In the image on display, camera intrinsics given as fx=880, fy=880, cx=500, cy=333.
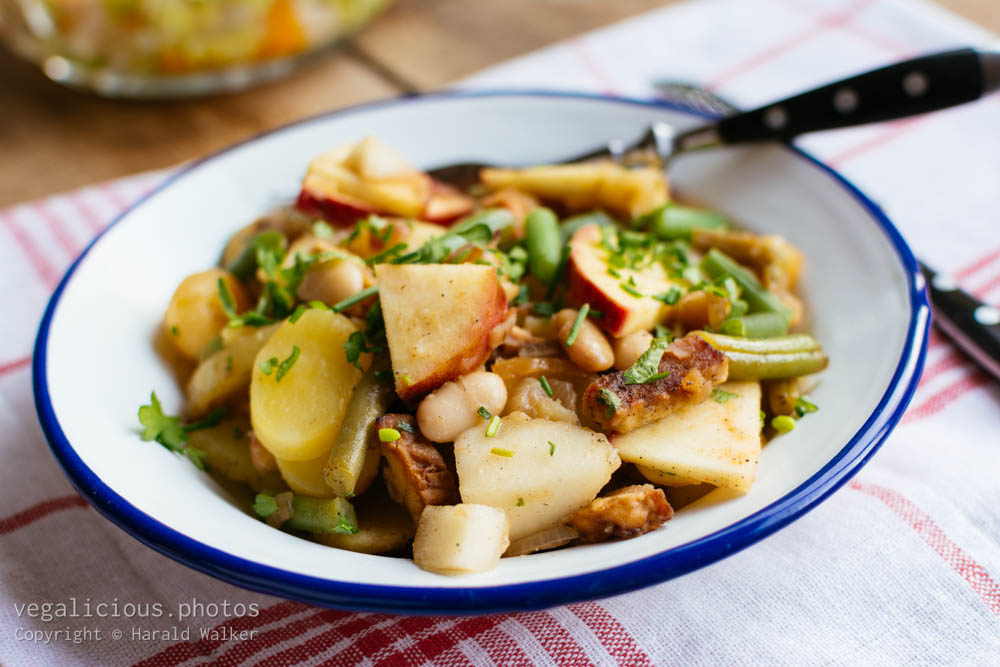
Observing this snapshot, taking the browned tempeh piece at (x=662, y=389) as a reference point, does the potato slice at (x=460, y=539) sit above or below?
below

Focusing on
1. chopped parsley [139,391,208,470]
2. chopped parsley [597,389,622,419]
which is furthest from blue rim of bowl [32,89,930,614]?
chopped parsley [597,389,622,419]

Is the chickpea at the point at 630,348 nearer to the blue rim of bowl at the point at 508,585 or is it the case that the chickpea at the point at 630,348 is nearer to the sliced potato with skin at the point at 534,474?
the sliced potato with skin at the point at 534,474

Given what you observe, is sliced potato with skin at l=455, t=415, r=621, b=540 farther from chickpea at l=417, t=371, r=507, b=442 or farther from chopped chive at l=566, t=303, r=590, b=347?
chopped chive at l=566, t=303, r=590, b=347

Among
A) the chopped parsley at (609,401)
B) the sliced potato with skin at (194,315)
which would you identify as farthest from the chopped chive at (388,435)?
the sliced potato with skin at (194,315)

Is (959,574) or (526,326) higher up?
(526,326)

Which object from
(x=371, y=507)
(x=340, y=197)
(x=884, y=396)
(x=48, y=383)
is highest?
(x=340, y=197)

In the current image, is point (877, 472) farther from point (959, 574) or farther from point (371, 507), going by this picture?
point (371, 507)

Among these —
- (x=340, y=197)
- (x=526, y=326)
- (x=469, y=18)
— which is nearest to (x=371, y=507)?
(x=526, y=326)
